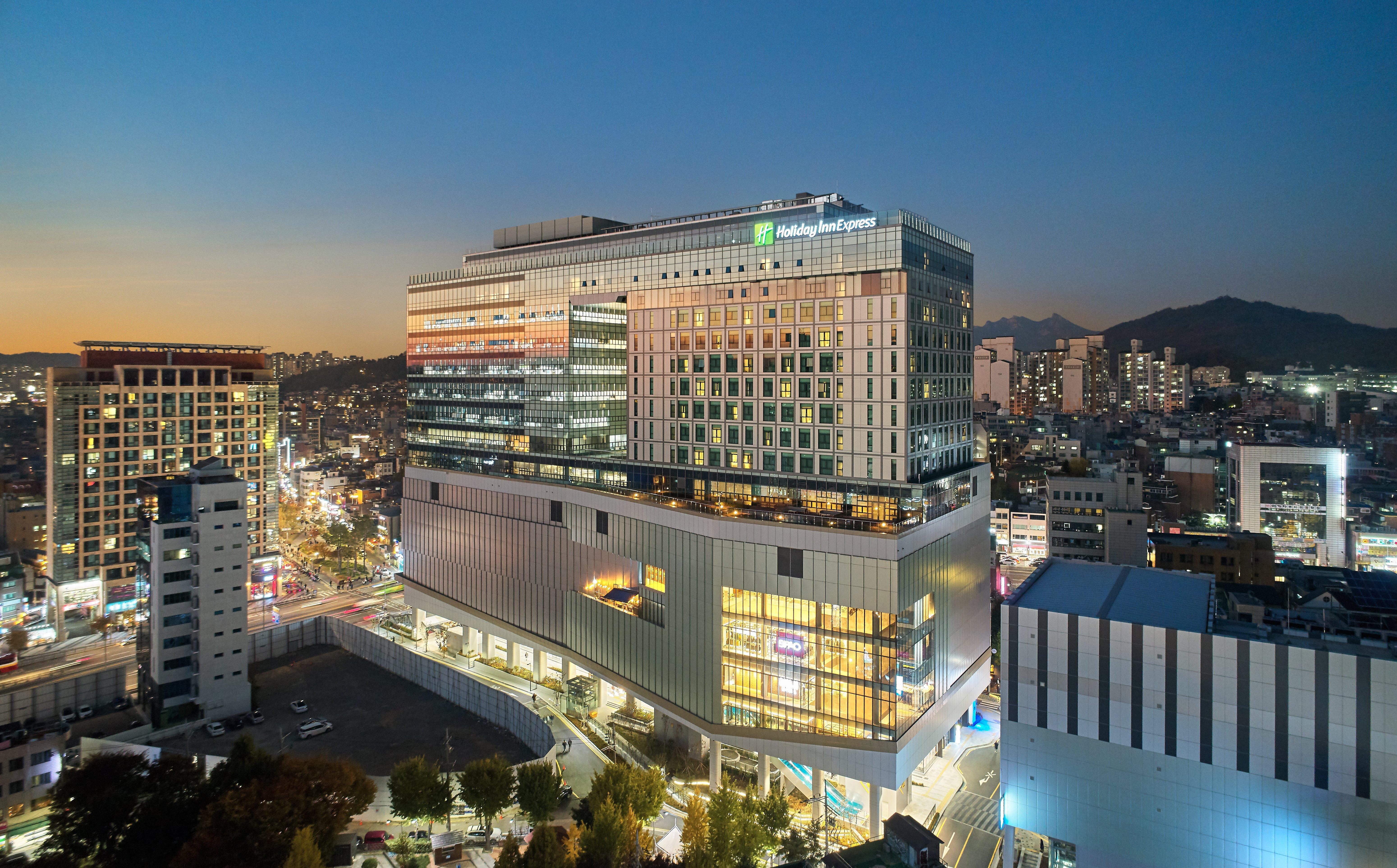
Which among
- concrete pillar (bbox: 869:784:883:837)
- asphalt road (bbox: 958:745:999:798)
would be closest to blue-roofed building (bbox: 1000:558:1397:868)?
concrete pillar (bbox: 869:784:883:837)

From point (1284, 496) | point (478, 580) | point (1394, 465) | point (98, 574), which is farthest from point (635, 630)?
point (1394, 465)

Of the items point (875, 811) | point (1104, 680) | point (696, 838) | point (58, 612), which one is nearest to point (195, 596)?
point (58, 612)

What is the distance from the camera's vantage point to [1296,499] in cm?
9525

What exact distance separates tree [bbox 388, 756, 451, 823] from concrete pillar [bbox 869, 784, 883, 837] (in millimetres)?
25293

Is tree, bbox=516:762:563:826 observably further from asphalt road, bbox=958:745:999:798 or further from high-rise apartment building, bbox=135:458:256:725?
high-rise apartment building, bbox=135:458:256:725

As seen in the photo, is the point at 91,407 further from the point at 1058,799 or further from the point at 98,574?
the point at 1058,799

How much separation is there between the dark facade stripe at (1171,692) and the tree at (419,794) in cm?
3850

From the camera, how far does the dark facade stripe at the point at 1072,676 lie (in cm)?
3572

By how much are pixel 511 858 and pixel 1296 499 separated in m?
106

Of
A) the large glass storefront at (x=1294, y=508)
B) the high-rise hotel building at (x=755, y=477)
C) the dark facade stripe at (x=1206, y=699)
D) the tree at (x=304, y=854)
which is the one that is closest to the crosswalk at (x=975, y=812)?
the high-rise hotel building at (x=755, y=477)

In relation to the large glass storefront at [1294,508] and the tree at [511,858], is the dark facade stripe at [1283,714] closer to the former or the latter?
the tree at [511,858]

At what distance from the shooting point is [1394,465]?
123750 mm

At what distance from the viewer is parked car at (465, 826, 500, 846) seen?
43.7 metres

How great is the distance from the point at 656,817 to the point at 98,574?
85669mm
